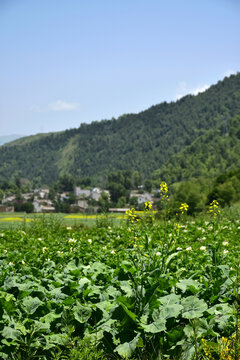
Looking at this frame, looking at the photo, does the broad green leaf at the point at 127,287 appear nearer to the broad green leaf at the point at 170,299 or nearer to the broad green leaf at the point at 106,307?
the broad green leaf at the point at 106,307

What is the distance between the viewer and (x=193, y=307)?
311cm

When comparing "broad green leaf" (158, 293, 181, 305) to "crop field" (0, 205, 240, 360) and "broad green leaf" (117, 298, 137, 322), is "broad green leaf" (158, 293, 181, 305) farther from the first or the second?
"broad green leaf" (117, 298, 137, 322)

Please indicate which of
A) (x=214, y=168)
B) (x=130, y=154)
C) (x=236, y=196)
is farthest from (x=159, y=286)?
(x=130, y=154)

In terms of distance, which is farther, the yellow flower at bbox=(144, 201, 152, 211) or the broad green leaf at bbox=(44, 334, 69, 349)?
the yellow flower at bbox=(144, 201, 152, 211)

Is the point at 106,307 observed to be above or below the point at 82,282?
below

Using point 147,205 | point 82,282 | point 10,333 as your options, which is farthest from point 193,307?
point 10,333

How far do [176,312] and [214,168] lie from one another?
111680 millimetres

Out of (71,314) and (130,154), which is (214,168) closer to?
(130,154)

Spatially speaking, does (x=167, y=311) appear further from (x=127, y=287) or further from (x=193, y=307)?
(x=127, y=287)

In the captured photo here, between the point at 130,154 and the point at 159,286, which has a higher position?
the point at 130,154

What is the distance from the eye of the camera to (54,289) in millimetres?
3473

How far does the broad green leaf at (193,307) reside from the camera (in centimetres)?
299

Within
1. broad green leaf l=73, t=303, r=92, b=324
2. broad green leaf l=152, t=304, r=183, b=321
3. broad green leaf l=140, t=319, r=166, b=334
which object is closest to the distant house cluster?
broad green leaf l=73, t=303, r=92, b=324

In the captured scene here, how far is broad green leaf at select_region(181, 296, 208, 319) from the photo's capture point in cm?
299
